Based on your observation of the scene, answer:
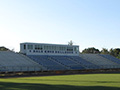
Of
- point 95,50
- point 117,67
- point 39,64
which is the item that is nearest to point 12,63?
point 39,64

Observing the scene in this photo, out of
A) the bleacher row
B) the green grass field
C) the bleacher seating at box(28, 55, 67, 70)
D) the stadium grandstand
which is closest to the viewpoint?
the green grass field

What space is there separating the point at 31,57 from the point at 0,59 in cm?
949

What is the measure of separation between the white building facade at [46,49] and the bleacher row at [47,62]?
1.53 meters

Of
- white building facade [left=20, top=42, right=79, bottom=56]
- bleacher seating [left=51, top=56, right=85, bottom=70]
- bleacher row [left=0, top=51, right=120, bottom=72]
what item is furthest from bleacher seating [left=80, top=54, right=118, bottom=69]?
bleacher seating [left=51, top=56, right=85, bottom=70]

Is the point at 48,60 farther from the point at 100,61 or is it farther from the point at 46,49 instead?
the point at 100,61

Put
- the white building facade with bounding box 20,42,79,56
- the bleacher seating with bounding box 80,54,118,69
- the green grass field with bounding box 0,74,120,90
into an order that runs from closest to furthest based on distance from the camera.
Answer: the green grass field with bounding box 0,74,120,90 < the white building facade with bounding box 20,42,79,56 < the bleacher seating with bounding box 80,54,118,69

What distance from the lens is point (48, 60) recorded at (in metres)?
62.8

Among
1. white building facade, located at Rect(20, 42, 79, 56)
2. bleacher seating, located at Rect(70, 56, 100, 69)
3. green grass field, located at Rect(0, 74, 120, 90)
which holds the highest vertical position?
white building facade, located at Rect(20, 42, 79, 56)

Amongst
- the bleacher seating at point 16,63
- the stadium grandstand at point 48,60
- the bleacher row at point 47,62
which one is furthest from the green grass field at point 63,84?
the bleacher row at point 47,62

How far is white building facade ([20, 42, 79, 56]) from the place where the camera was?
6381 cm

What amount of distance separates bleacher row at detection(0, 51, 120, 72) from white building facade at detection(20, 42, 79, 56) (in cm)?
153

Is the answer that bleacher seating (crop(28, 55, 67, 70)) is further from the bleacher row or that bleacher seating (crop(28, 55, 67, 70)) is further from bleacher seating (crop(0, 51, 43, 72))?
bleacher seating (crop(0, 51, 43, 72))

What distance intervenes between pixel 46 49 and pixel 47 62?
780cm

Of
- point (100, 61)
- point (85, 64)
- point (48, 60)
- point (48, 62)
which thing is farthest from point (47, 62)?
point (100, 61)
